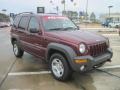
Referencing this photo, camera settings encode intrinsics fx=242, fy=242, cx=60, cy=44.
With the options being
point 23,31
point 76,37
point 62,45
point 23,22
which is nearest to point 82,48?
point 76,37

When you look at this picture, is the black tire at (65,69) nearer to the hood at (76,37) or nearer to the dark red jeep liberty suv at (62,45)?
the dark red jeep liberty suv at (62,45)

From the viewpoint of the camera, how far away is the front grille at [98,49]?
265 inches

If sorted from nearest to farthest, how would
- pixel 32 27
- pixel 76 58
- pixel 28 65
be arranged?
pixel 76 58, pixel 32 27, pixel 28 65

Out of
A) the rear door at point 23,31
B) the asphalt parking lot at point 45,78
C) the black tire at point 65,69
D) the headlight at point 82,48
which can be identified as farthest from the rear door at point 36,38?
the headlight at point 82,48

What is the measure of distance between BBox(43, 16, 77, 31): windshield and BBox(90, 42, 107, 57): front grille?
4.92 feet

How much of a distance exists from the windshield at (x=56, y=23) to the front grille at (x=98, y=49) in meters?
1.50

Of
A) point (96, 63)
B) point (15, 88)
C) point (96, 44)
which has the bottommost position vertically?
point (15, 88)

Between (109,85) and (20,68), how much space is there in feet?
11.3

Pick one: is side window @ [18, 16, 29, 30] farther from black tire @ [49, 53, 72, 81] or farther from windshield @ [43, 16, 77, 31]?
black tire @ [49, 53, 72, 81]

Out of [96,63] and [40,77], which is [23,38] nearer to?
[40,77]

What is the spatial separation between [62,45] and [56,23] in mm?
1631

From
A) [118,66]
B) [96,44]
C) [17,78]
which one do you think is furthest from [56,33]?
[118,66]

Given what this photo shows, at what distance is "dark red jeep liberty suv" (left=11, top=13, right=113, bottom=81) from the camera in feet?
21.3

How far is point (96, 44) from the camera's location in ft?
22.6
